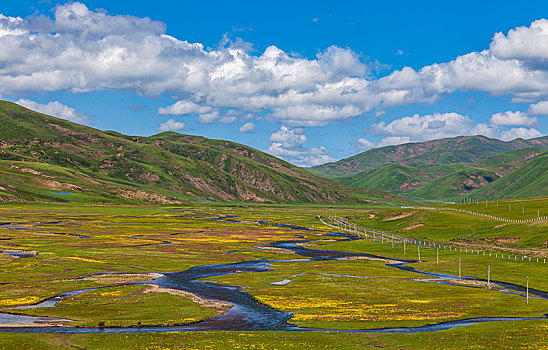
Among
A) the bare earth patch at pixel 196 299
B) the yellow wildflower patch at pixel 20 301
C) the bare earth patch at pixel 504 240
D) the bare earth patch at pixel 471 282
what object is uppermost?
the bare earth patch at pixel 504 240

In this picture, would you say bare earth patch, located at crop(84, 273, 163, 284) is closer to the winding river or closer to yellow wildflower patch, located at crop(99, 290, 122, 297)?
the winding river

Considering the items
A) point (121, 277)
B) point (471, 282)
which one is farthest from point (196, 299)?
point (471, 282)

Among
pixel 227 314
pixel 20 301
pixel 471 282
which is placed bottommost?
pixel 227 314

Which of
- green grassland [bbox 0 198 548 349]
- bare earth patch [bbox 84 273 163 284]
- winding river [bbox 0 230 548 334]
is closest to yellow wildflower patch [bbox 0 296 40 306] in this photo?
green grassland [bbox 0 198 548 349]

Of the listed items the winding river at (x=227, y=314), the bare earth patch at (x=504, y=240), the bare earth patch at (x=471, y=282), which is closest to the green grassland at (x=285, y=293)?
the bare earth patch at (x=504, y=240)

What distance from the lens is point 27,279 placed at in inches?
3462

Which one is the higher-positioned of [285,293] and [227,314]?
[285,293]

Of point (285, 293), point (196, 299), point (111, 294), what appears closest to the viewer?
point (196, 299)

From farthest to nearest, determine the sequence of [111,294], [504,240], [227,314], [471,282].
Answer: [504,240]
[471,282]
[111,294]
[227,314]

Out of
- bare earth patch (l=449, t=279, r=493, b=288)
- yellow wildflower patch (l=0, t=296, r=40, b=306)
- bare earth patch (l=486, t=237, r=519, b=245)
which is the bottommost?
yellow wildflower patch (l=0, t=296, r=40, b=306)

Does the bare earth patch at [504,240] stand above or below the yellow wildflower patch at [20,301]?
above

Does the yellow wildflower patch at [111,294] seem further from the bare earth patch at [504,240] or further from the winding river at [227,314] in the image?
the bare earth patch at [504,240]

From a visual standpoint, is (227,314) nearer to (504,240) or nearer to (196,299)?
(196,299)

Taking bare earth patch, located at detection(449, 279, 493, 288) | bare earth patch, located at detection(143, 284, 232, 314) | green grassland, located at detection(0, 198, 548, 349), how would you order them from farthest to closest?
bare earth patch, located at detection(449, 279, 493, 288), bare earth patch, located at detection(143, 284, 232, 314), green grassland, located at detection(0, 198, 548, 349)
